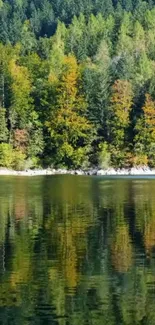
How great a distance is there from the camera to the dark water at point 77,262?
68.9 feet

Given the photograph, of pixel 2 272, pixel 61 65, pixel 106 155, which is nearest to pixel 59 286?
pixel 2 272

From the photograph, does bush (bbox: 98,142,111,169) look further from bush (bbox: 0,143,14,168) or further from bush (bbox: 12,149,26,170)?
bush (bbox: 0,143,14,168)

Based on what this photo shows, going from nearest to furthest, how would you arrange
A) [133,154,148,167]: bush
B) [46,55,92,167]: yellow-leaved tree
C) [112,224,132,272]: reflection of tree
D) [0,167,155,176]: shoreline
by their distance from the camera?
[112,224,132,272]: reflection of tree
[0,167,155,176]: shoreline
[133,154,148,167]: bush
[46,55,92,167]: yellow-leaved tree

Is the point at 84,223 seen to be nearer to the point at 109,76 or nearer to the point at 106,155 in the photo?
the point at 106,155

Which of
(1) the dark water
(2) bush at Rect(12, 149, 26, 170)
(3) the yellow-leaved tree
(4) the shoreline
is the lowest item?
(1) the dark water

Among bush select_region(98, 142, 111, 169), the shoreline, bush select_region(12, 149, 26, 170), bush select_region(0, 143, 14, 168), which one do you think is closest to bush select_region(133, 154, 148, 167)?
the shoreline

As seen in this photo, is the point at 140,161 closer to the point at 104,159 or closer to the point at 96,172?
the point at 104,159

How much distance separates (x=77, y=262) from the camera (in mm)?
28375

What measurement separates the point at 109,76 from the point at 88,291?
92622 mm

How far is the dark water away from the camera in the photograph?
2102cm

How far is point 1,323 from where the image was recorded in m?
19.8

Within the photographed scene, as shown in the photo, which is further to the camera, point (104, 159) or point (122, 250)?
point (104, 159)

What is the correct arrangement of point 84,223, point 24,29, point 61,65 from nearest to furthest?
point 84,223 < point 61,65 < point 24,29

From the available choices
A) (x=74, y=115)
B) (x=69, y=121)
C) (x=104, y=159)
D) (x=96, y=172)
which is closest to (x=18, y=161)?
(x=96, y=172)
